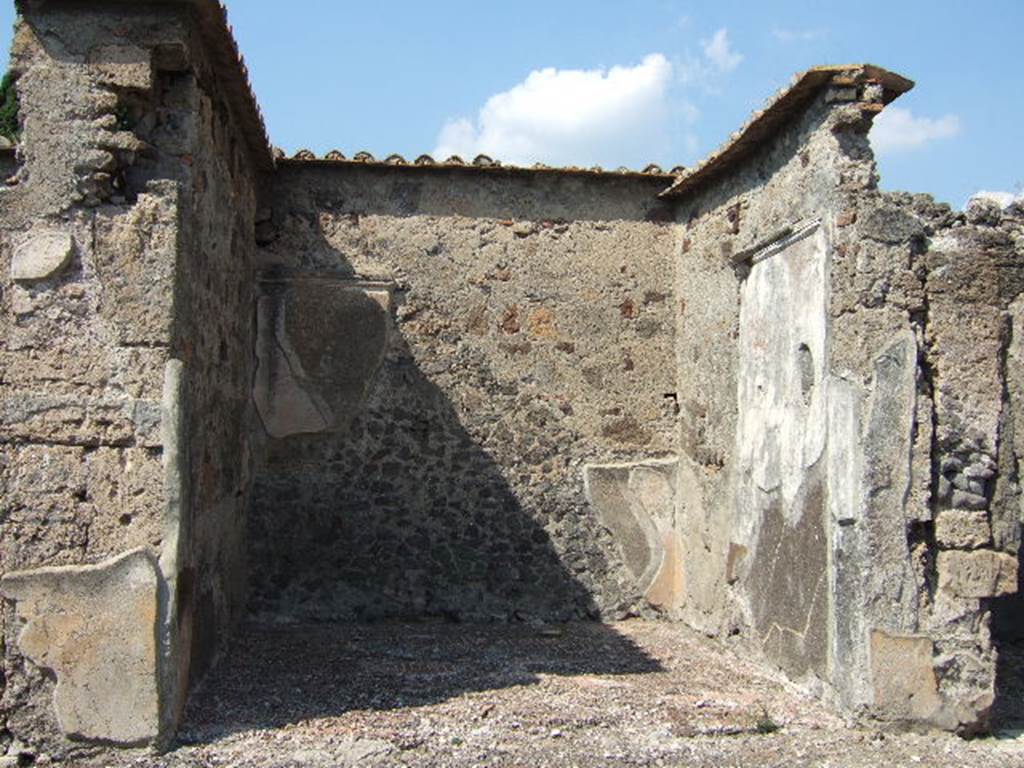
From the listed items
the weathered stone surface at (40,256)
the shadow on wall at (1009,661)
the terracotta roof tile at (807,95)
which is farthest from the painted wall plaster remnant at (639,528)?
the weathered stone surface at (40,256)

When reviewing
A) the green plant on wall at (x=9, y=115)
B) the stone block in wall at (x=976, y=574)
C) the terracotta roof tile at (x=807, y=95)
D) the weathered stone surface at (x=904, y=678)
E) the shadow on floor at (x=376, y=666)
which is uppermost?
the green plant on wall at (x=9, y=115)

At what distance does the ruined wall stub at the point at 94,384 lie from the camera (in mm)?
4496

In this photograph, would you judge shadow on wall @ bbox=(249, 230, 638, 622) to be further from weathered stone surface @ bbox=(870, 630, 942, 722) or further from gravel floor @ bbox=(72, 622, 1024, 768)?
weathered stone surface @ bbox=(870, 630, 942, 722)

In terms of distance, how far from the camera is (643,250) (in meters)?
7.93

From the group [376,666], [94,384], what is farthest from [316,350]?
[94,384]

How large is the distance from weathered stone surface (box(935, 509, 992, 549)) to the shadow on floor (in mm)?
1877

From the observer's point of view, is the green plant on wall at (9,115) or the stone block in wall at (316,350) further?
the green plant on wall at (9,115)

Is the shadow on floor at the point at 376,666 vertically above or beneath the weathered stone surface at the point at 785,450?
beneath

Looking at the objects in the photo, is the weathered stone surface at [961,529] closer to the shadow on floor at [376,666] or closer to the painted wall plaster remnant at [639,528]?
the shadow on floor at [376,666]

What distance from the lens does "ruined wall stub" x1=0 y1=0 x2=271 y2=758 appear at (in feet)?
14.8

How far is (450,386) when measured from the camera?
A: 7688mm

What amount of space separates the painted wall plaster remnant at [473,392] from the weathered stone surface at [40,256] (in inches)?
0.7

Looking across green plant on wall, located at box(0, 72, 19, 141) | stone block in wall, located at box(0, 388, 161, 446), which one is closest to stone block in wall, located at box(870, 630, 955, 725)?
stone block in wall, located at box(0, 388, 161, 446)

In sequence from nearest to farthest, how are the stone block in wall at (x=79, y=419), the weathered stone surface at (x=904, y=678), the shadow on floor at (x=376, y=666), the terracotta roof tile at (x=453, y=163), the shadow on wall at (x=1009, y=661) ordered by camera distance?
the stone block in wall at (x=79, y=419)
the weathered stone surface at (x=904, y=678)
the shadow on floor at (x=376, y=666)
the shadow on wall at (x=1009, y=661)
the terracotta roof tile at (x=453, y=163)
